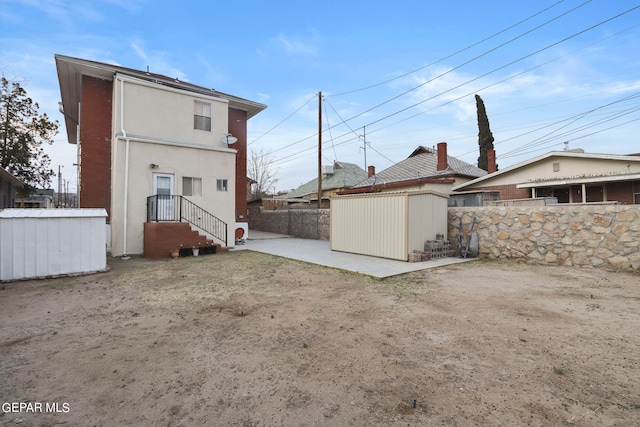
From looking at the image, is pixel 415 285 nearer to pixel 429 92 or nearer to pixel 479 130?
pixel 429 92

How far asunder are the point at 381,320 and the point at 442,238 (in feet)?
23.7

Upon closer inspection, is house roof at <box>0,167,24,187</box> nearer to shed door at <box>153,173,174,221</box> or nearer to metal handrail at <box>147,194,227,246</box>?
shed door at <box>153,173,174,221</box>

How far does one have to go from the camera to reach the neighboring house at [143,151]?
36.9 ft

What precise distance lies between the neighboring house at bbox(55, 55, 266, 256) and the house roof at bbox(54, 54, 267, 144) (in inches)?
2.1

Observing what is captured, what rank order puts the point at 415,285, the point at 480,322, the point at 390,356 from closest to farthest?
the point at 390,356
the point at 480,322
the point at 415,285

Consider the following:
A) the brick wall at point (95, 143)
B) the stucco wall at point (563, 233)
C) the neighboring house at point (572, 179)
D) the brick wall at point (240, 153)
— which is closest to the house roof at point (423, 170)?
the neighboring house at point (572, 179)

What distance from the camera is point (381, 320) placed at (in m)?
4.49

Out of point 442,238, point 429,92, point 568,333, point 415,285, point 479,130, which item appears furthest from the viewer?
point 479,130

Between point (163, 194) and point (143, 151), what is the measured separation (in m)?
1.78

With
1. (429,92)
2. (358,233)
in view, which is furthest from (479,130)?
(358,233)

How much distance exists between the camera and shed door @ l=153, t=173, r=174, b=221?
11.5 meters

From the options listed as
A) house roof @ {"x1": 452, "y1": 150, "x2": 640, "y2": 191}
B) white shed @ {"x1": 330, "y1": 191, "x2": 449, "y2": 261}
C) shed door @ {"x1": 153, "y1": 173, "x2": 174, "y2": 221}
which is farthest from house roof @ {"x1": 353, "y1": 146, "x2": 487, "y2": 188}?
shed door @ {"x1": 153, "y1": 173, "x2": 174, "y2": 221}

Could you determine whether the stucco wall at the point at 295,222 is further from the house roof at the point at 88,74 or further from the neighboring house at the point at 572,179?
the neighboring house at the point at 572,179

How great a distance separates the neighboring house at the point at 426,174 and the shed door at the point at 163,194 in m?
13.0
